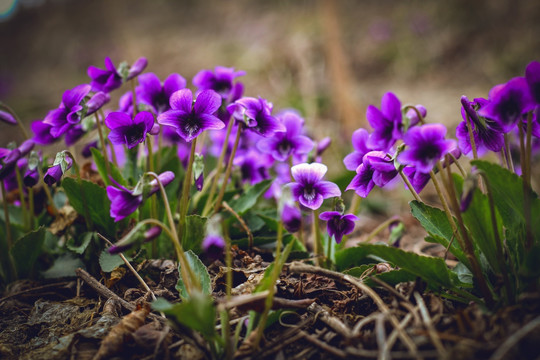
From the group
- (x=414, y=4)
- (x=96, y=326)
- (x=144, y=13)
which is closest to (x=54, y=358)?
(x=96, y=326)

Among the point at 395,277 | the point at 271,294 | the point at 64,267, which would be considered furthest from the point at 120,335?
the point at 395,277

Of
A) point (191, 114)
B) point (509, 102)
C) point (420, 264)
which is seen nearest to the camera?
point (509, 102)

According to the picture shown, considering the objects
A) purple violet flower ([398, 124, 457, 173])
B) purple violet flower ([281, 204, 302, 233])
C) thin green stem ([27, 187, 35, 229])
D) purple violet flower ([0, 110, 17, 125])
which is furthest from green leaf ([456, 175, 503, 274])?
purple violet flower ([0, 110, 17, 125])

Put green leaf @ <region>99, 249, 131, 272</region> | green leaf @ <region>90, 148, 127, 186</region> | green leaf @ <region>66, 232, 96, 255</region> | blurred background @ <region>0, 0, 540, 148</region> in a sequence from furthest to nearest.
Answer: blurred background @ <region>0, 0, 540, 148</region> < green leaf @ <region>90, 148, 127, 186</region> < green leaf @ <region>66, 232, 96, 255</region> < green leaf @ <region>99, 249, 131, 272</region>

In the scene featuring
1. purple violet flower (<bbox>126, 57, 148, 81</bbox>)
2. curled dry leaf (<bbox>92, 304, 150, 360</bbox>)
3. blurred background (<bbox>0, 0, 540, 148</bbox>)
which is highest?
blurred background (<bbox>0, 0, 540, 148</bbox>)

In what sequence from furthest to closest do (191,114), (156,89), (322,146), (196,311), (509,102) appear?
(322,146), (156,89), (191,114), (509,102), (196,311)

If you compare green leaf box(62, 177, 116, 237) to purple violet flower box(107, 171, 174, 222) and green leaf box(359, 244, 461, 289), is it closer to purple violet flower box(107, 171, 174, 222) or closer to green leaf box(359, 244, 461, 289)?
purple violet flower box(107, 171, 174, 222)

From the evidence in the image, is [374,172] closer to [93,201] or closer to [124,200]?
[124,200]
